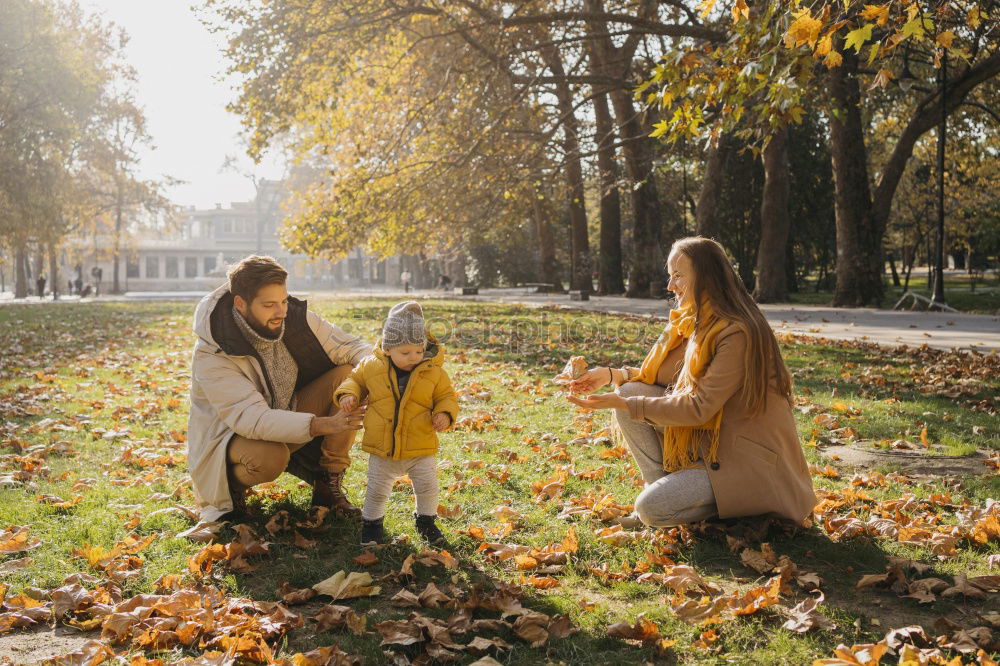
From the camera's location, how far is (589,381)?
437cm

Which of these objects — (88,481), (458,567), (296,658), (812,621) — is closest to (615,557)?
(458,567)

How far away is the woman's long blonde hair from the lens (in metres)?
3.93

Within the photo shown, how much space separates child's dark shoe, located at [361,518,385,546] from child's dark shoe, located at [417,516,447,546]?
0.71ft

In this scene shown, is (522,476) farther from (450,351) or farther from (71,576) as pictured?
(450,351)

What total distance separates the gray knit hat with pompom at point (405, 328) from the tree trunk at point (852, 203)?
1712 centimetres

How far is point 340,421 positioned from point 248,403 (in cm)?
57

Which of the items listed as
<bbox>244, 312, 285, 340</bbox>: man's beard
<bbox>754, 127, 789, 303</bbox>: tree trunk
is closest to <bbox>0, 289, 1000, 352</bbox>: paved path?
<bbox>754, 127, 789, 303</bbox>: tree trunk

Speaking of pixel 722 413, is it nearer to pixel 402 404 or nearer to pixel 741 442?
pixel 741 442

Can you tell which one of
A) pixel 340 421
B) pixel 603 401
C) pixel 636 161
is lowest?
pixel 340 421

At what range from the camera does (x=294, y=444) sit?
15.6ft

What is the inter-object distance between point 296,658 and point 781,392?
8.28ft

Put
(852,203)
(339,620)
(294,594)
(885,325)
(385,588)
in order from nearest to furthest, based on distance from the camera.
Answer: (339,620)
(294,594)
(385,588)
(885,325)
(852,203)

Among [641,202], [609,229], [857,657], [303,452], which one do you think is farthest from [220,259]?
[857,657]

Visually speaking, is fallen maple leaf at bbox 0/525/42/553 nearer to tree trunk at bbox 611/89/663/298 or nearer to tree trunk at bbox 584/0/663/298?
tree trunk at bbox 584/0/663/298
